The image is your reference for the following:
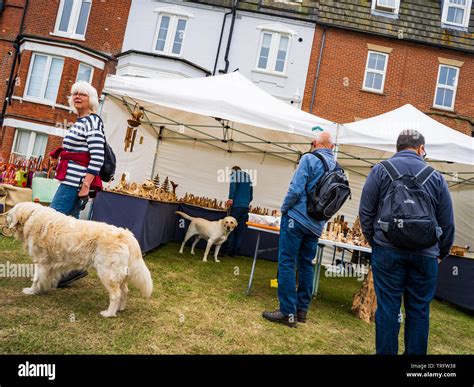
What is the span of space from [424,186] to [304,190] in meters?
1.41

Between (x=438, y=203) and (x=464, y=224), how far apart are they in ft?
26.1

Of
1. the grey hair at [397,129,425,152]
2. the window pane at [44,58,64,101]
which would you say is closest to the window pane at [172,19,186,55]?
the window pane at [44,58,64,101]

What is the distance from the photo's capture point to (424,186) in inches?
107

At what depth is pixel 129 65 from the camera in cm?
1363

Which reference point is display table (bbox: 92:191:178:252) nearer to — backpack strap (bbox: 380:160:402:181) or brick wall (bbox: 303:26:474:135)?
backpack strap (bbox: 380:160:402:181)

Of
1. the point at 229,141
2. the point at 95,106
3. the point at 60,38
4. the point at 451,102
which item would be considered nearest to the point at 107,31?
the point at 60,38

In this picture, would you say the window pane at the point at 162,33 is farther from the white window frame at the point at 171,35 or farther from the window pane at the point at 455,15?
the window pane at the point at 455,15

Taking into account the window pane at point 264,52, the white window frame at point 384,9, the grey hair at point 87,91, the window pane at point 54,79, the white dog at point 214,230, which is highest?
the white window frame at point 384,9

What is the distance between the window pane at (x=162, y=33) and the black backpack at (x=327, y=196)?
13.0m

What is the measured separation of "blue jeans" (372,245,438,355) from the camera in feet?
8.67

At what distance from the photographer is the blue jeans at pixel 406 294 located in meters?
2.64

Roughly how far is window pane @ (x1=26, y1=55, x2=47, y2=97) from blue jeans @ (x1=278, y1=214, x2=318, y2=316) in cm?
1550

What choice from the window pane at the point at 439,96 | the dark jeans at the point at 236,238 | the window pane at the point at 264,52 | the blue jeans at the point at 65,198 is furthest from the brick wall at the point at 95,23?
the window pane at the point at 439,96

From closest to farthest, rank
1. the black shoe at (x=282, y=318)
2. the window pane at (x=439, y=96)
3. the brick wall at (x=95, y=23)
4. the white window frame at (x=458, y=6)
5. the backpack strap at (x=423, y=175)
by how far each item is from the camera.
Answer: the backpack strap at (x=423, y=175)
the black shoe at (x=282, y=318)
the window pane at (x=439, y=96)
the white window frame at (x=458, y=6)
the brick wall at (x=95, y=23)
